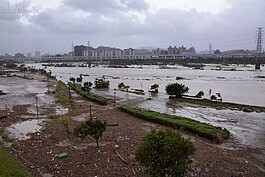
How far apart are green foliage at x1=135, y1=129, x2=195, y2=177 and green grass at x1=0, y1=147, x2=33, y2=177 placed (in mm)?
3888

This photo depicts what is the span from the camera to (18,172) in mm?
7945

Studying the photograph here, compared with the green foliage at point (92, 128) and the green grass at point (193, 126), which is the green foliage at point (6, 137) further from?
the green grass at point (193, 126)

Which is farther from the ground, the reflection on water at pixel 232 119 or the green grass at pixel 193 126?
the green grass at pixel 193 126

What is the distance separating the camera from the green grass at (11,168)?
7593 millimetres

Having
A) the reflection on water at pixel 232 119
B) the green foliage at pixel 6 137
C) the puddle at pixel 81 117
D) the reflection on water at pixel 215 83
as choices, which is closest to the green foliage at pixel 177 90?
the reflection on water at pixel 232 119

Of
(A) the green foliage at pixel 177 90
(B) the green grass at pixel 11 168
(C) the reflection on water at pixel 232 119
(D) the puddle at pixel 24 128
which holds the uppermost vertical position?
(A) the green foliage at pixel 177 90

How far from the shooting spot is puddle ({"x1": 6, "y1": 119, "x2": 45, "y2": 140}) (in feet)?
43.0

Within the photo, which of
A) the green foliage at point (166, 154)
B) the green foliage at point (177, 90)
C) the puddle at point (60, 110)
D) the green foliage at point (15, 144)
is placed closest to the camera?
the green foliage at point (166, 154)

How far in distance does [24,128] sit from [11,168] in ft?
22.5

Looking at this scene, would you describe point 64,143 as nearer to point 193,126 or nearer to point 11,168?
point 11,168

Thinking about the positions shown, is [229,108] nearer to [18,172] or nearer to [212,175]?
[212,175]

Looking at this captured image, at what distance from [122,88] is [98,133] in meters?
23.7

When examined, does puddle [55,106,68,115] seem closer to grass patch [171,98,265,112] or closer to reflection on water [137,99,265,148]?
reflection on water [137,99,265,148]

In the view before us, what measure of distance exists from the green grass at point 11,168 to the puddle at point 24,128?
3741 mm
